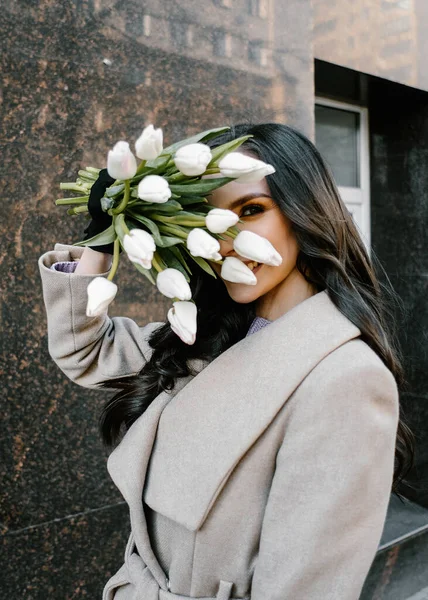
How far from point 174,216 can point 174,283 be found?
141 mm

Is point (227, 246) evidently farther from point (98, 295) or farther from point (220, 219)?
point (98, 295)

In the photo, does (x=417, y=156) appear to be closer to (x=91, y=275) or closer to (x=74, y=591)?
(x=91, y=275)

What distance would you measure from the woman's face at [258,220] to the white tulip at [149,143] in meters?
0.25

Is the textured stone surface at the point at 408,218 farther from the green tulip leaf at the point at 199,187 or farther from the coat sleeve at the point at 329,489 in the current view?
the green tulip leaf at the point at 199,187

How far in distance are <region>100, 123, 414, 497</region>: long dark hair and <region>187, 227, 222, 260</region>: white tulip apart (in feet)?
1.09

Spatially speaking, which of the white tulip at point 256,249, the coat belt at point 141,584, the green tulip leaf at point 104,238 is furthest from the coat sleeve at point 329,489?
the green tulip leaf at point 104,238

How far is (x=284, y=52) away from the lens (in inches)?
116

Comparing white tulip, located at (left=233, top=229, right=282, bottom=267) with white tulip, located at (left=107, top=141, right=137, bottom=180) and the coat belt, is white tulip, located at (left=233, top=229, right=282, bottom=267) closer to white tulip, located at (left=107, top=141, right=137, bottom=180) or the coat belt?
white tulip, located at (left=107, top=141, right=137, bottom=180)

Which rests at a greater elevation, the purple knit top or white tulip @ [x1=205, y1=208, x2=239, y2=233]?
white tulip @ [x1=205, y1=208, x2=239, y2=233]

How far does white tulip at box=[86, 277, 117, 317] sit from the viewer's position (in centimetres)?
104

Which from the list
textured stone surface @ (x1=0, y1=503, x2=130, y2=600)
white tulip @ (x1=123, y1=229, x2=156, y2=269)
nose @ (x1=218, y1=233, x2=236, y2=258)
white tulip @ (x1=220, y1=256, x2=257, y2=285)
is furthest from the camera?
textured stone surface @ (x1=0, y1=503, x2=130, y2=600)

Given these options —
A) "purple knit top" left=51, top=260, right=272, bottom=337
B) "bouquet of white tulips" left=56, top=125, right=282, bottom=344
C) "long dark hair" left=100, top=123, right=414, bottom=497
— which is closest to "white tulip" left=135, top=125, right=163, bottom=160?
"bouquet of white tulips" left=56, top=125, right=282, bottom=344

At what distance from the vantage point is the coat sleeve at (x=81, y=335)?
149 cm

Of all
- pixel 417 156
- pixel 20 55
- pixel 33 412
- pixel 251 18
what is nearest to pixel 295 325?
pixel 33 412
